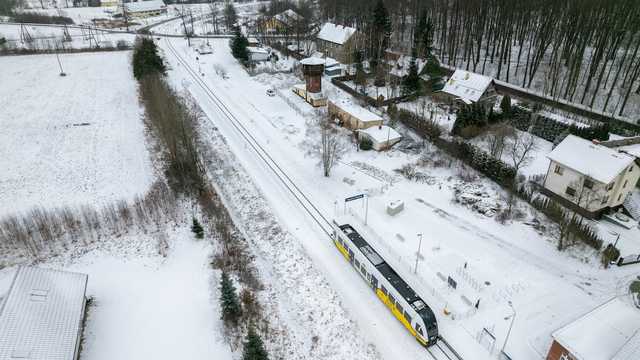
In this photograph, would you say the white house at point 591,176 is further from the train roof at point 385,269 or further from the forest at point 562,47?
the forest at point 562,47

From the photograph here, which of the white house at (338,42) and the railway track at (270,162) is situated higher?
the white house at (338,42)

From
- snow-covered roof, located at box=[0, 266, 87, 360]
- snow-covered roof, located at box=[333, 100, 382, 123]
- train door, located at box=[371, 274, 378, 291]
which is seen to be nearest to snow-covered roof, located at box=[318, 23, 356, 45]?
snow-covered roof, located at box=[333, 100, 382, 123]

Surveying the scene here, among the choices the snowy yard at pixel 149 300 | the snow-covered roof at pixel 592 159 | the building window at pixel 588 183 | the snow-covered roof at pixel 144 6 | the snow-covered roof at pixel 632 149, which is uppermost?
the snow-covered roof at pixel 144 6

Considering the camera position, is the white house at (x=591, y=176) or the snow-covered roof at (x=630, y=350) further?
the white house at (x=591, y=176)

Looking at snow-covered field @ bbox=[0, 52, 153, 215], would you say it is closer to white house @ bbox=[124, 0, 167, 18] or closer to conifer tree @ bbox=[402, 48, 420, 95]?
conifer tree @ bbox=[402, 48, 420, 95]

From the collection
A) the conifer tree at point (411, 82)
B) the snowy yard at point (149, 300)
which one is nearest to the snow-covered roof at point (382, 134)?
the conifer tree at point (411, 82)

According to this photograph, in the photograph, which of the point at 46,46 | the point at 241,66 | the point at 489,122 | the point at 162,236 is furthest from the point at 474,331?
the point at 46,46

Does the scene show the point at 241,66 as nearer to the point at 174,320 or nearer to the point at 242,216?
the point at 242,216
